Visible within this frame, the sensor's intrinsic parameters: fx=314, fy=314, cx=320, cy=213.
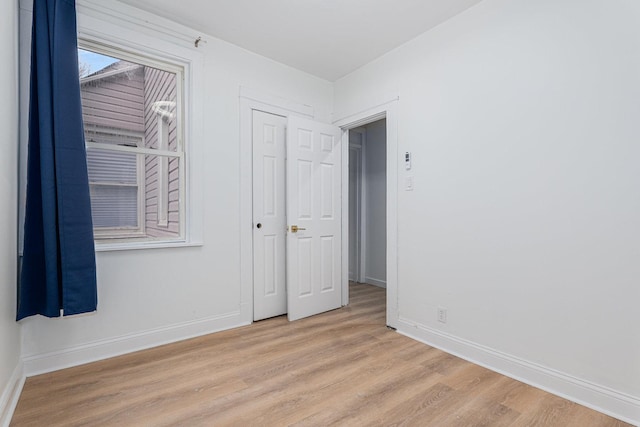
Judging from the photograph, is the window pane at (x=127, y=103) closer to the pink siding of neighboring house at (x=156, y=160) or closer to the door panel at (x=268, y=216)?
the pink siding of neighboring house at (x=156, y=160)

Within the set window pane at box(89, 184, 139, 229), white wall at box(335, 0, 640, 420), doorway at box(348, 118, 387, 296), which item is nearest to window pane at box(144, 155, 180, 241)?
window pane at box(89, 184, 139, 229)

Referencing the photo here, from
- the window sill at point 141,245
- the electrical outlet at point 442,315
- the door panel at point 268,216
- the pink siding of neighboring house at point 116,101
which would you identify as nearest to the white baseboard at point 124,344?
the door panel at point 268,216

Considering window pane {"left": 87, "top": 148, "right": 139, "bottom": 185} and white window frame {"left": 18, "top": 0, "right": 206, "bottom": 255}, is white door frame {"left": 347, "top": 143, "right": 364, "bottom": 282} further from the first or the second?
window pane {"left": 87, "top": 148, "right": 139, "bottom": 185}

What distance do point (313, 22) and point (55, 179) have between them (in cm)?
220

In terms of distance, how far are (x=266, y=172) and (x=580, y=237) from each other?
2.53 m

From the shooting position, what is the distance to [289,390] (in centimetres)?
192

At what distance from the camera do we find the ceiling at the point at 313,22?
93.7 inches

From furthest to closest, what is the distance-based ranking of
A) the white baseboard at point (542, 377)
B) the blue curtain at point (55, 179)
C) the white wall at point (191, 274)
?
the white wall at point (191, 274) → the blue curtain at point (55, 179) → the white baseboard at point (542, 377)

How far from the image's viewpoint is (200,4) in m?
2.39

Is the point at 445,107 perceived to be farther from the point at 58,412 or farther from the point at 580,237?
the point at 58,412

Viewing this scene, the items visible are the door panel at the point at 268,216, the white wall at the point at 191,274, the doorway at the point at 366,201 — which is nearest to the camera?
the white wall at the point at 191,274

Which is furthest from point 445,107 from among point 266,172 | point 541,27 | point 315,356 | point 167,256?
point 167,256

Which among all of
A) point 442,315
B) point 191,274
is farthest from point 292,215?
point 442,315

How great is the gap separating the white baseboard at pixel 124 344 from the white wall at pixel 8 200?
7.1 inches
